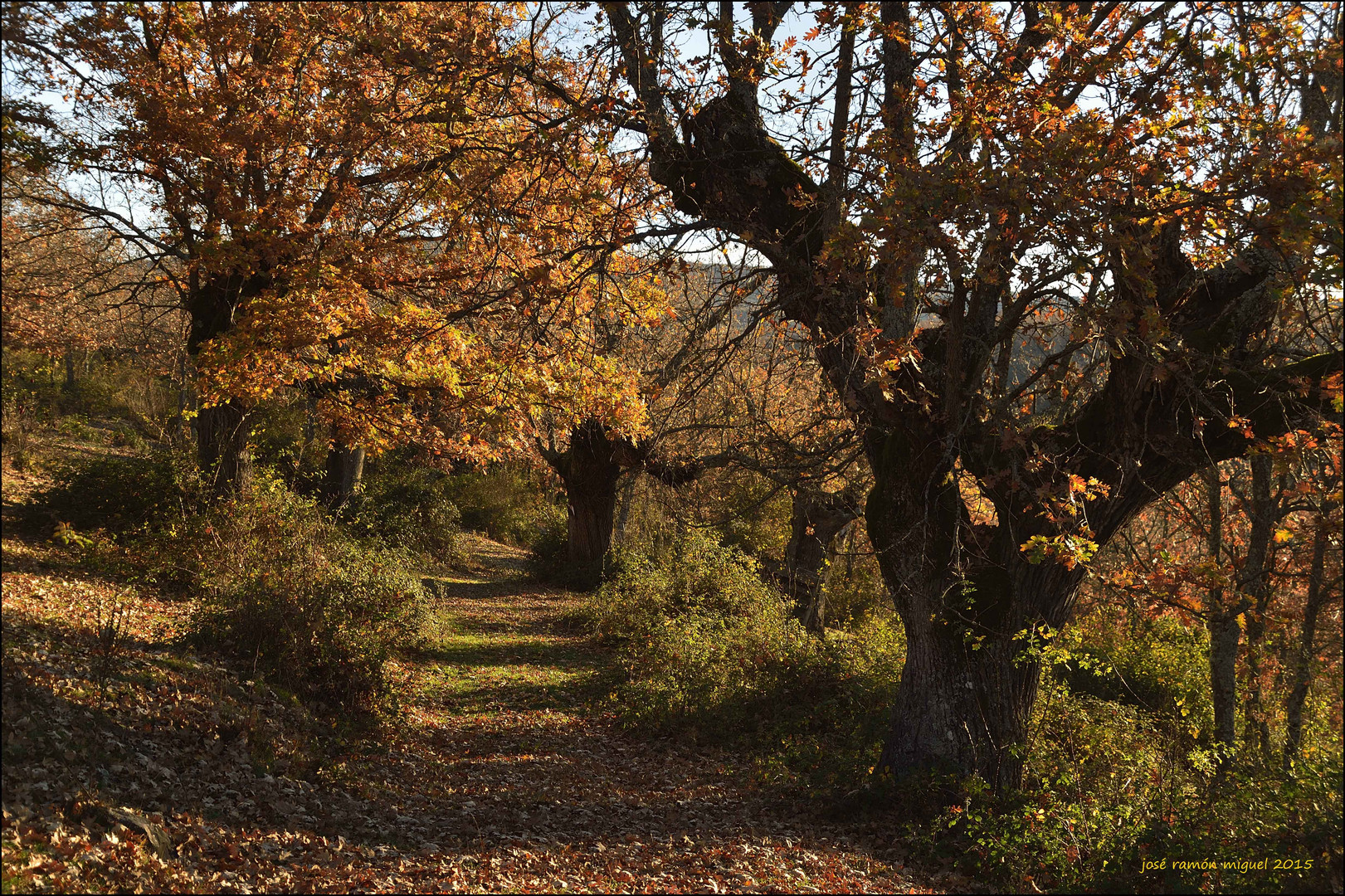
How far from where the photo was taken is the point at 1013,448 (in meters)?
5.52

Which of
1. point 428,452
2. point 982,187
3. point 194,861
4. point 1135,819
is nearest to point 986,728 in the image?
point 1135,819

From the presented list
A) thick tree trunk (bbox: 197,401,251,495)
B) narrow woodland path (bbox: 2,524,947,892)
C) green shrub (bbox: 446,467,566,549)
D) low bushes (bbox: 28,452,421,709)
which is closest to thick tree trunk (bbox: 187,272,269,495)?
thick tree trunk (bbox: 197,401,251,495)

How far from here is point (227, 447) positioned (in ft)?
34.7

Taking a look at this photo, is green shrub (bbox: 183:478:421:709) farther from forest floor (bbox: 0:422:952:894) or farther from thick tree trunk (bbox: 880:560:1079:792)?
thick tree trunk (bbox: 880:560:1079:792)

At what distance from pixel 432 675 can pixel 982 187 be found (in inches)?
345

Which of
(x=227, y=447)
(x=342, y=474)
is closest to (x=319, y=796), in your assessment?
(x=227, y=447)

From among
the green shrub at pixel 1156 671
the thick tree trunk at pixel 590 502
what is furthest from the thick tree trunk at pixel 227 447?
the green shrub at pixel 1156 671

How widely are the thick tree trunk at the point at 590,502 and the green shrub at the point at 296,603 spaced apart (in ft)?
24.3

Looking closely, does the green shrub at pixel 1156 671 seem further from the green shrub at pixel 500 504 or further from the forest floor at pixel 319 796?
the green shrub at pixel 500 504

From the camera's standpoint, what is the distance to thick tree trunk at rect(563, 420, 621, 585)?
17.3 meters

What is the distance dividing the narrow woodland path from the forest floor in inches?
0.7

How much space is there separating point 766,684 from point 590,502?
954 cm

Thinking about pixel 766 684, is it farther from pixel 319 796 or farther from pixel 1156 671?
pixel 1156 671

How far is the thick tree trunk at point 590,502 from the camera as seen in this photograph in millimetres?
17266
